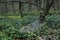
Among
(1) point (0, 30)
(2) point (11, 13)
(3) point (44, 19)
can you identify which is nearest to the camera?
(1) point (0, 30)

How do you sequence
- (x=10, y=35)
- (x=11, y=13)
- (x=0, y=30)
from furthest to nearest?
(x=11, y=13)
(x=0, y=30)
(x=10, y=35)

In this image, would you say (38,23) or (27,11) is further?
(27,11)

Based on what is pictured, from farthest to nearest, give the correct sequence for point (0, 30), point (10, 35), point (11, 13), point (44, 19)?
point (11, 13) < point (44, 19) < point (0, 30) < point (10, 35)

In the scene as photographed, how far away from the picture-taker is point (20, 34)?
5.47m

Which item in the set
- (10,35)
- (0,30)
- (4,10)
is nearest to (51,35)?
(10,35)

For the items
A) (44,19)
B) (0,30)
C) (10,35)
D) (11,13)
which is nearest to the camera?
(10,35)

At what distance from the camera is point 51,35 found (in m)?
5.62

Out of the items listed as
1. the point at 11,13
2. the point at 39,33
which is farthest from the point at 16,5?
the point at 39,33

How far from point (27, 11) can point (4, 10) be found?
953 millimetres

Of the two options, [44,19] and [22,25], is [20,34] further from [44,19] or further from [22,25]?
[44,19]

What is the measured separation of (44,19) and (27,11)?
1909 millimetres

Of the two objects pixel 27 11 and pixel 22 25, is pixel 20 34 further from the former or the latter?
pixel 27 11

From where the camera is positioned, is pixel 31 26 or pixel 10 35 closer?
pixel 10 35

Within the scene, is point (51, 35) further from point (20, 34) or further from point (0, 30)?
point (0, 30)
